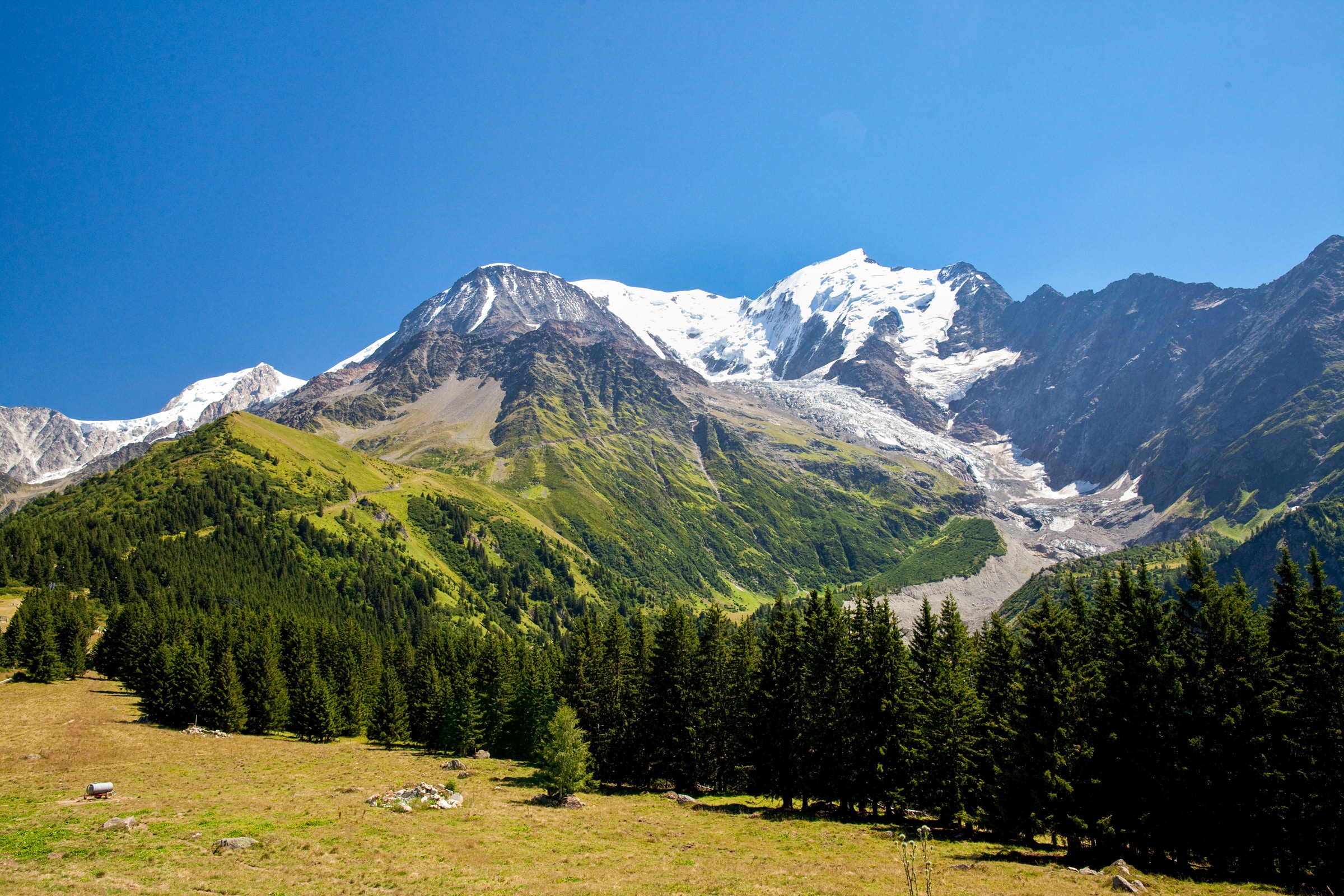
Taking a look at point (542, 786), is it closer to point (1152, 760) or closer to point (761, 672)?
point (761, 672)

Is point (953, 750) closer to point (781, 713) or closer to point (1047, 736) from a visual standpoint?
point (1047, 736)

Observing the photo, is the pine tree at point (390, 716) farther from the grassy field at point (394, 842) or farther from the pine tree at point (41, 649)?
the pine tree at point (41, 649)

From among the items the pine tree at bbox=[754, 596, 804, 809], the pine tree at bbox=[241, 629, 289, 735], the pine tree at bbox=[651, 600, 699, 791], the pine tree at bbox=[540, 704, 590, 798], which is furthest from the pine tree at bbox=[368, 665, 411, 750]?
the pine tree at bbox=[754, 596, 804, 809]

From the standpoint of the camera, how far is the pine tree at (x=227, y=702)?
88.9 m

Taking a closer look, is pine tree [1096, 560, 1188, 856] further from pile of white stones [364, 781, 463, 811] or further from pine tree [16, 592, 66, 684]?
pine tree [16, 592, 66, 684]

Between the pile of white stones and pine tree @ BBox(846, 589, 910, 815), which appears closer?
the pile of white stones

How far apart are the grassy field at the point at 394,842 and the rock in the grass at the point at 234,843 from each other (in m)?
0.82

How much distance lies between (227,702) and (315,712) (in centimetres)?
1100

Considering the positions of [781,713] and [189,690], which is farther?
[189,690]

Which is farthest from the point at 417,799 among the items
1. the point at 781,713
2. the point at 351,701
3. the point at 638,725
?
the point at 351,701

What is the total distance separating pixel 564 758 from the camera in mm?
59156

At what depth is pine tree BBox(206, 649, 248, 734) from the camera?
88938mm

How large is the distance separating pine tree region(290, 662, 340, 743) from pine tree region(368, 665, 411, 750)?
5864 mm

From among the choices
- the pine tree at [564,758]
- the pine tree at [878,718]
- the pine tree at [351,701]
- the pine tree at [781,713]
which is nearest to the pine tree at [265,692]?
the pine tree at [351,701]
